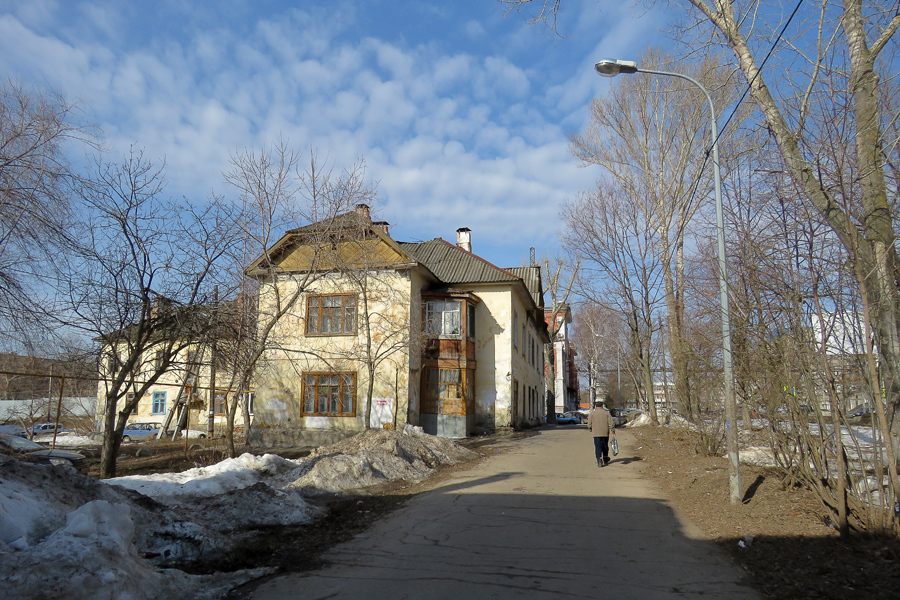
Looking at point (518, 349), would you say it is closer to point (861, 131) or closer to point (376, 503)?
point (376, 503)

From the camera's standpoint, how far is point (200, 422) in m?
34.2

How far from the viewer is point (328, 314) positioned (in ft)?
79.2

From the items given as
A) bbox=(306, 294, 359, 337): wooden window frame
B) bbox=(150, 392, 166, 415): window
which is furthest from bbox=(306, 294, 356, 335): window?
bbox=(150, 392, 166, 415): window

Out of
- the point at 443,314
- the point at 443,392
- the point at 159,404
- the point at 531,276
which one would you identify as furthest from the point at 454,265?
the point at 159,404

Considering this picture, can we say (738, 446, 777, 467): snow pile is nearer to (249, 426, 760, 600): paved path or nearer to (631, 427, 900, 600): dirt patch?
(631, 427, 900, 600): dirt patch

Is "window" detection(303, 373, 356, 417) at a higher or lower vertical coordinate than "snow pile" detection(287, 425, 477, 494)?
higher

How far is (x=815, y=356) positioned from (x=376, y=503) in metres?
7.15

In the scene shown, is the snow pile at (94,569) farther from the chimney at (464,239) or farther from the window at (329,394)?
the chimney at (464,239)

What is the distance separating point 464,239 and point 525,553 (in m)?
29.9

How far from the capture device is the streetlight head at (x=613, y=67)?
9539 mm

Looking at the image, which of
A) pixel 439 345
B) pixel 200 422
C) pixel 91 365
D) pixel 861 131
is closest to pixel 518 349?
pixel 439 345

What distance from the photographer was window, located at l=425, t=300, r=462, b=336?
25.8 metres

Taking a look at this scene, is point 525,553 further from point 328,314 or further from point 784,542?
point 328,314

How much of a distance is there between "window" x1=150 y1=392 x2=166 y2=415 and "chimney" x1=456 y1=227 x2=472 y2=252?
71.4 ft
